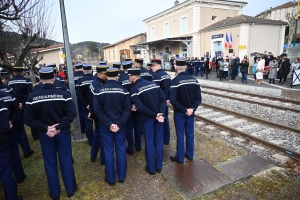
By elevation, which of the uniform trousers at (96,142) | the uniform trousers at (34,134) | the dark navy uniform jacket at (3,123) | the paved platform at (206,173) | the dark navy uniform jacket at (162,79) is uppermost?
the dark navy uniform jacket at (162,79)

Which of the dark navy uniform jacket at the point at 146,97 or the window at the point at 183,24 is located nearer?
the dark navy uniform jacket at the point at 146,97

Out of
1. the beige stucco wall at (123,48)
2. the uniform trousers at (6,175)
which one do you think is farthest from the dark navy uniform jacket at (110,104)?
the beige stucco wall at (123,48)

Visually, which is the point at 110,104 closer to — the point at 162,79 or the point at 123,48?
the point at 162,79

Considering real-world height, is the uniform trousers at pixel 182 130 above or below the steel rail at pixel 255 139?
above

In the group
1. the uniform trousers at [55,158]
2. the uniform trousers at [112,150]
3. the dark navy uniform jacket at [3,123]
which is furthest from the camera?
the uniform trousers at [112,150]

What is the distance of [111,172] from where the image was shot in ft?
12.2

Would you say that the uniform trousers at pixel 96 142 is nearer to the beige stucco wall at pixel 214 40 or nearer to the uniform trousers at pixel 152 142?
the uniform trousers at pixel 152 142

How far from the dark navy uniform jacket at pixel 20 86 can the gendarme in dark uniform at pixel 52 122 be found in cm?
298

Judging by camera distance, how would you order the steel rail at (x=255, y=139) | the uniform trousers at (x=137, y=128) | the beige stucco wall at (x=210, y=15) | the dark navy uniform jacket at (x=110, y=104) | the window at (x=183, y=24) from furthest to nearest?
the window at (x=183, y=24)
the beige stucco wall at (x=210, y=15)
the uniform trousers at (x=137, y=128)
the steel rail at (x=255, y=139)
the dark navy uniform jacket at (x=110, y=104)

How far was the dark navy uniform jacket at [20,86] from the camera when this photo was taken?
566 cm

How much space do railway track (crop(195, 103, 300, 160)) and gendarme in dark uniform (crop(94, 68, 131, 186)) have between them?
3.89 metres

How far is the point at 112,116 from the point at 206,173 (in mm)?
2163

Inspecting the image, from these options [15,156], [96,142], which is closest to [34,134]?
[15,156]

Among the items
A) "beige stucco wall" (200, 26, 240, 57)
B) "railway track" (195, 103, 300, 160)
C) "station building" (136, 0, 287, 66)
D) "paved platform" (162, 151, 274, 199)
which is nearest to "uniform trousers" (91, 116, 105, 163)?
"paved platform" (162, 151, 274, 199)
